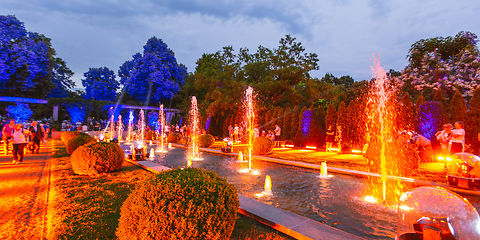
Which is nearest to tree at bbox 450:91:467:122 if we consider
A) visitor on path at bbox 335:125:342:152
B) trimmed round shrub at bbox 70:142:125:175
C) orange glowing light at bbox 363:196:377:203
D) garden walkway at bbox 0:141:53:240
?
visitor on path at bbox 335:125:342:152

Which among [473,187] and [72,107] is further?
[72,107]

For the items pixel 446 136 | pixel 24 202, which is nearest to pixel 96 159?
pixel 24 202

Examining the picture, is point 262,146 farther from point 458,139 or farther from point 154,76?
point 154,76

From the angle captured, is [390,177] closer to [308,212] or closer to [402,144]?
[402,144]

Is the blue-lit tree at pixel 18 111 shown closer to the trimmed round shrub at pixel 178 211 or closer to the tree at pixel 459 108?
the trimmed round shrub at pixel 178 211

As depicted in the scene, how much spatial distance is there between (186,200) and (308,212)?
340cm

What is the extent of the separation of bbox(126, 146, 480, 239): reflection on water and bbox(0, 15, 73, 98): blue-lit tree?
44.5 m

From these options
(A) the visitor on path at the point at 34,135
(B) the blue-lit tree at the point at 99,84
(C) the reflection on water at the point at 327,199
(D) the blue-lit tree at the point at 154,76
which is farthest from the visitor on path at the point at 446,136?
(B) the blue-lit tree at the point at 99,84

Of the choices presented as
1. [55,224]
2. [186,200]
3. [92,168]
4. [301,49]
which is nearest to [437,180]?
[186,200]

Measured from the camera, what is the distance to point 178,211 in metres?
3.08

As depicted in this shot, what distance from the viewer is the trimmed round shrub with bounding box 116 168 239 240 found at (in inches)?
120

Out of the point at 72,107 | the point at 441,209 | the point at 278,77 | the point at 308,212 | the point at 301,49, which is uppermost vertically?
the point at 301,49

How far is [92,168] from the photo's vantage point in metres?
8.66

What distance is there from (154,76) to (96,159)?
136 ft
